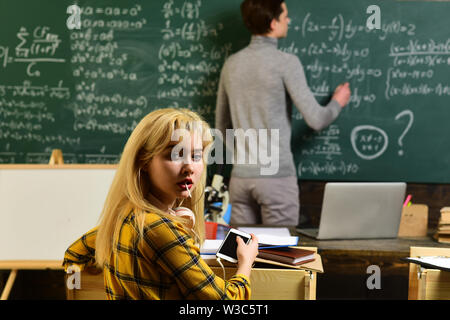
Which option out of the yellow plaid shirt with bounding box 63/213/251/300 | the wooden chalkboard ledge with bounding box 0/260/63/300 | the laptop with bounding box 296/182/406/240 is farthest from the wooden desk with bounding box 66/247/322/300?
the wooden chalkboard ledge with bounding box 0/260/63/300

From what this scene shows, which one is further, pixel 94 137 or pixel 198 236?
pixel 94 137

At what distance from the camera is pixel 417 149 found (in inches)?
135

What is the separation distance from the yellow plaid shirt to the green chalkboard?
2.32m

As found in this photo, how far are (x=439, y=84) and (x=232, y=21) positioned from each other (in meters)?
1.41

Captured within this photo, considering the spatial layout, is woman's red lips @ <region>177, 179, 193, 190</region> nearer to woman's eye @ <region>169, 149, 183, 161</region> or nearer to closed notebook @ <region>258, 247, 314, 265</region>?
woman's eye @ <region>169, 149, 183, 161</region>

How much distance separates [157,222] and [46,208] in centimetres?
149

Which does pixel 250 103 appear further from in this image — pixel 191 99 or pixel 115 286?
pixel 115 286

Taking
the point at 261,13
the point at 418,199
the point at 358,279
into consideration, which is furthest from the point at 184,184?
the point at 418,199

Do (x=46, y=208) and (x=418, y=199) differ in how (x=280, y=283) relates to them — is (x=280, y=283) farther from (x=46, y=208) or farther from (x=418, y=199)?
(x=418, y=199)

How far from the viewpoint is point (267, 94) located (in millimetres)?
3027

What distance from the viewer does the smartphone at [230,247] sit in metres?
1.52

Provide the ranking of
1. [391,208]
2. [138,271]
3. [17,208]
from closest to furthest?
[138,271] < [391,208] < [17,208]

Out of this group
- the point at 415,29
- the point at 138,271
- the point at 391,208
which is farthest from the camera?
the point at 415,29

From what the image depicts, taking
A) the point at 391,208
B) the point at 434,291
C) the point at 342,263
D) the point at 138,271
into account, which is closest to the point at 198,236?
the point at 138,271
